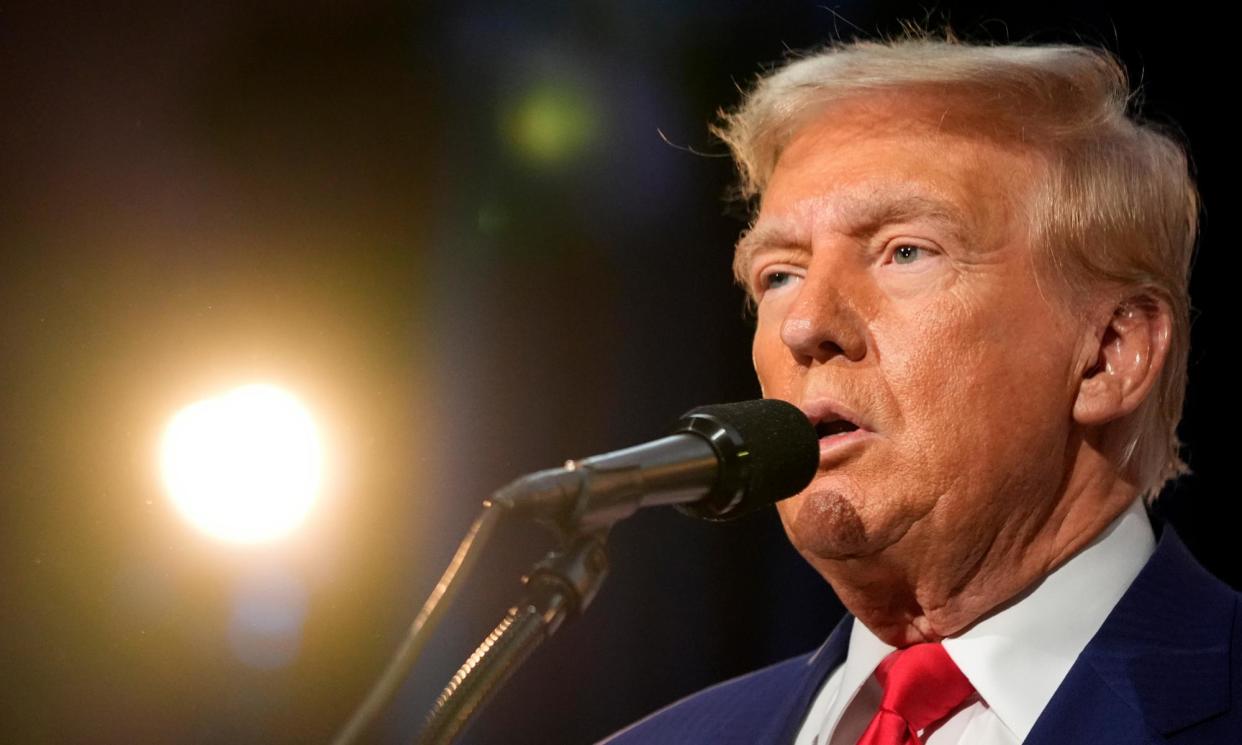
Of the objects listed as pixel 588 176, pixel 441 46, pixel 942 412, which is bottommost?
pixel 942 412

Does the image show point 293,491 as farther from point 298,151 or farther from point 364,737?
point 364,737

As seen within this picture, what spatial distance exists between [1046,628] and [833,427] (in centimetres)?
42

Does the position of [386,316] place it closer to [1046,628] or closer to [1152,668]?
[1046,628]

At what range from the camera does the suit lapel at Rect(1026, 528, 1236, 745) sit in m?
1.86

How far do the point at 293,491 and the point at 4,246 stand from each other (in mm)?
730

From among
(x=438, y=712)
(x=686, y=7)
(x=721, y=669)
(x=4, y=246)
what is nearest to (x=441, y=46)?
(x=686, y=7)

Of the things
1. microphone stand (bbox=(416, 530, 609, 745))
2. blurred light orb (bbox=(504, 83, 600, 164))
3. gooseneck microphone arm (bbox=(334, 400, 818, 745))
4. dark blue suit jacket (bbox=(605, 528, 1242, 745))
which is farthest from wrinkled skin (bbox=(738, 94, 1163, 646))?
blurred light orb (bbox=(504, 83, 600, 164))

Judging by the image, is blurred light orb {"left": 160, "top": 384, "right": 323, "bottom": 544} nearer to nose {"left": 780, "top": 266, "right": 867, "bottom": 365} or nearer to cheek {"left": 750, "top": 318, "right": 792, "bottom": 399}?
cheek {"left": 750, "top": 318, "right": 792, "bottom": 399}

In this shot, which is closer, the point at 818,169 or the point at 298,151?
the point at 818,169

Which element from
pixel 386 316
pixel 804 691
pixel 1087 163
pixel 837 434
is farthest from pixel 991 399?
pixel 386 316

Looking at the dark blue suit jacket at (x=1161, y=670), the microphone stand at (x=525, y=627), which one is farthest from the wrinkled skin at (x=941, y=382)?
the microphone stand at (x=525, y=627)

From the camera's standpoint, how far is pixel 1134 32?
9.24ft

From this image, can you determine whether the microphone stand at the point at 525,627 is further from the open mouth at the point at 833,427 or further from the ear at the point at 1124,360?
the ear at the point at 1124,360

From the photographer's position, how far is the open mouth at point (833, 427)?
209cm
